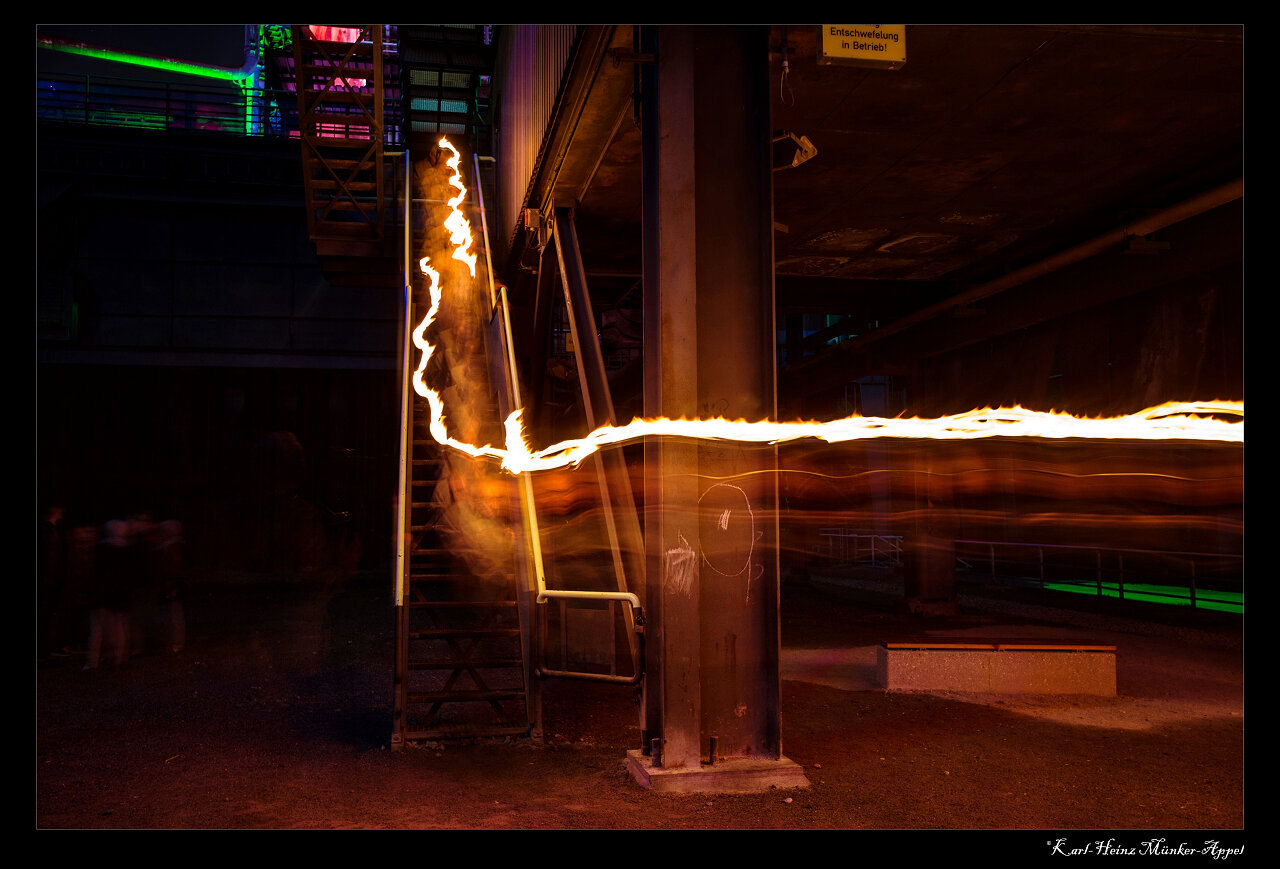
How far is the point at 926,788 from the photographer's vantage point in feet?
19.5

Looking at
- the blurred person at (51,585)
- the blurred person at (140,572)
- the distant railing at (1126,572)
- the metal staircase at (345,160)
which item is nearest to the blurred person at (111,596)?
the blurred person at (140,572)

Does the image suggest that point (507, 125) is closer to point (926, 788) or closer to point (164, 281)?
point (164, 281)

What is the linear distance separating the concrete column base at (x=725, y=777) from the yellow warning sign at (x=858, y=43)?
16.9 feet

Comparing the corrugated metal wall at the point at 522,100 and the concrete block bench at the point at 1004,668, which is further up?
the corrugated metal wall at the point at 522,100

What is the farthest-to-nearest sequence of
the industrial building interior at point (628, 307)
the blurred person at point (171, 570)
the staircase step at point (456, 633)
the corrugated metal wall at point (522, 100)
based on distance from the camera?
the blurred person at point (171, 570), the corrugated metal wall at point (522, 100), the staircase step at point (456, 633), the industrial building interior at point (628, 307)

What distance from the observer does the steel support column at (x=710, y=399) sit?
20.3ft

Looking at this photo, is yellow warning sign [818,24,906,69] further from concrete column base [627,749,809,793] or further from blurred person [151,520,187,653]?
blurred person [151,520,187,653]

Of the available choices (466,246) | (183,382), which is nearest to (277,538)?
(183,382)

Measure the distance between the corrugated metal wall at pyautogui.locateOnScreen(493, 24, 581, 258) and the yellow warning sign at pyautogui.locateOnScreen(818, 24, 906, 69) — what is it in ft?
8.42

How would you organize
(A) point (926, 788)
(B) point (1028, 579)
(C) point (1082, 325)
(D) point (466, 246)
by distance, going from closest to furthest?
(A) point (926, 788) → (C) point (1082, 325) → (D) point (466, 246) → (B) point (1028, 579)

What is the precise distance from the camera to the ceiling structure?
23.0ft

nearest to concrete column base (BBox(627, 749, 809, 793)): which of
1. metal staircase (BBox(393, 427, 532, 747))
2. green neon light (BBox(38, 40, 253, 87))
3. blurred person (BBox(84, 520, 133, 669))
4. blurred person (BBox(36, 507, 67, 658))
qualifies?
metal staircase (BBox(393, 427, 532, 747))

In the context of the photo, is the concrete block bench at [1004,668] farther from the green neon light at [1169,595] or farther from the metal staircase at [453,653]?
the green neon light at [1169,595]
